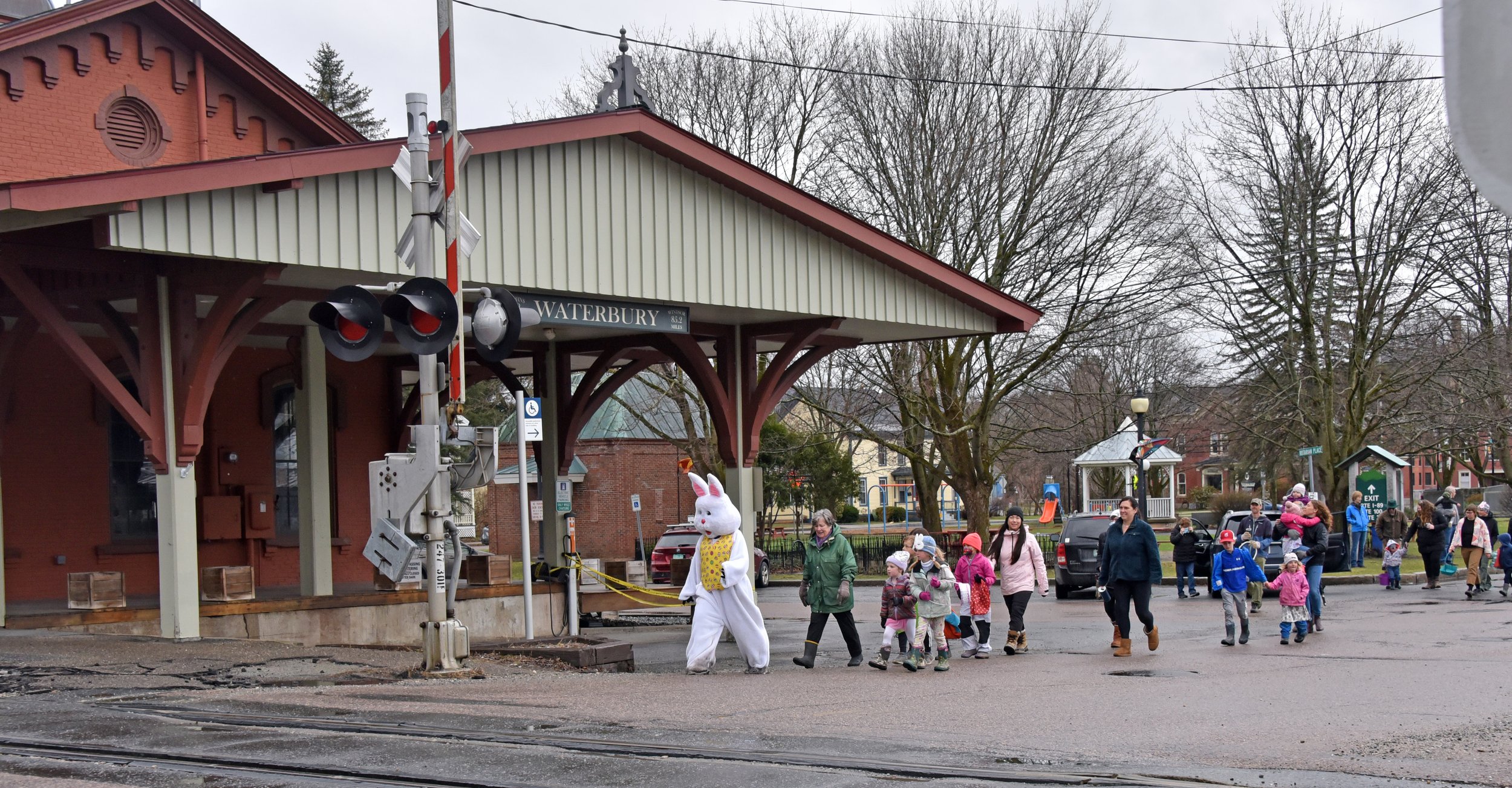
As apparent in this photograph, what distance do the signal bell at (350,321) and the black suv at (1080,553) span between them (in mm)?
17993

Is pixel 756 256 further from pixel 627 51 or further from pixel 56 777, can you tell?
pixel 56 777

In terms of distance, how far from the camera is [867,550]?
40.1 meters

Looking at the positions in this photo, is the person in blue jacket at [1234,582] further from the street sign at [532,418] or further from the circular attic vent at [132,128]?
the circular attic vent at [132,128]

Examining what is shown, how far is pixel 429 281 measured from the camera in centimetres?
1078

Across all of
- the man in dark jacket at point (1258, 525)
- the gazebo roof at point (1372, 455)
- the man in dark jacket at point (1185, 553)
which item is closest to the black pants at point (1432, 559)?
the man in dark jacket at point (1185, 553)

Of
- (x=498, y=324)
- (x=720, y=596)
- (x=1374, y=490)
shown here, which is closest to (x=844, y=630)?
(x=720, y=596)

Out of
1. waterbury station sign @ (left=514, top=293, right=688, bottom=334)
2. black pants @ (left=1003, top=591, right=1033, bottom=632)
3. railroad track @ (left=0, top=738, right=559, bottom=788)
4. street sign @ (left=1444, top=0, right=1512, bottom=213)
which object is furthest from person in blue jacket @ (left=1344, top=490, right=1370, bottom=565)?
street sign @ (left=1444, top=0, right=1512, bottom=213)

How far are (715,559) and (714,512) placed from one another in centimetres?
52

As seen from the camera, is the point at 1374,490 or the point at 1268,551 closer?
the point at 1268,551

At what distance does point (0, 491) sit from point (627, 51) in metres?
9.62

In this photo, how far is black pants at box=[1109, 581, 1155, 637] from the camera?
48.3 feet

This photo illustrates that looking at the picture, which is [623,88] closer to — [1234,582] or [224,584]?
[224,584]

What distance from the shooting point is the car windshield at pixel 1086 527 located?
86.9 ft

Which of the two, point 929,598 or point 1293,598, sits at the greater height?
point 929,598
